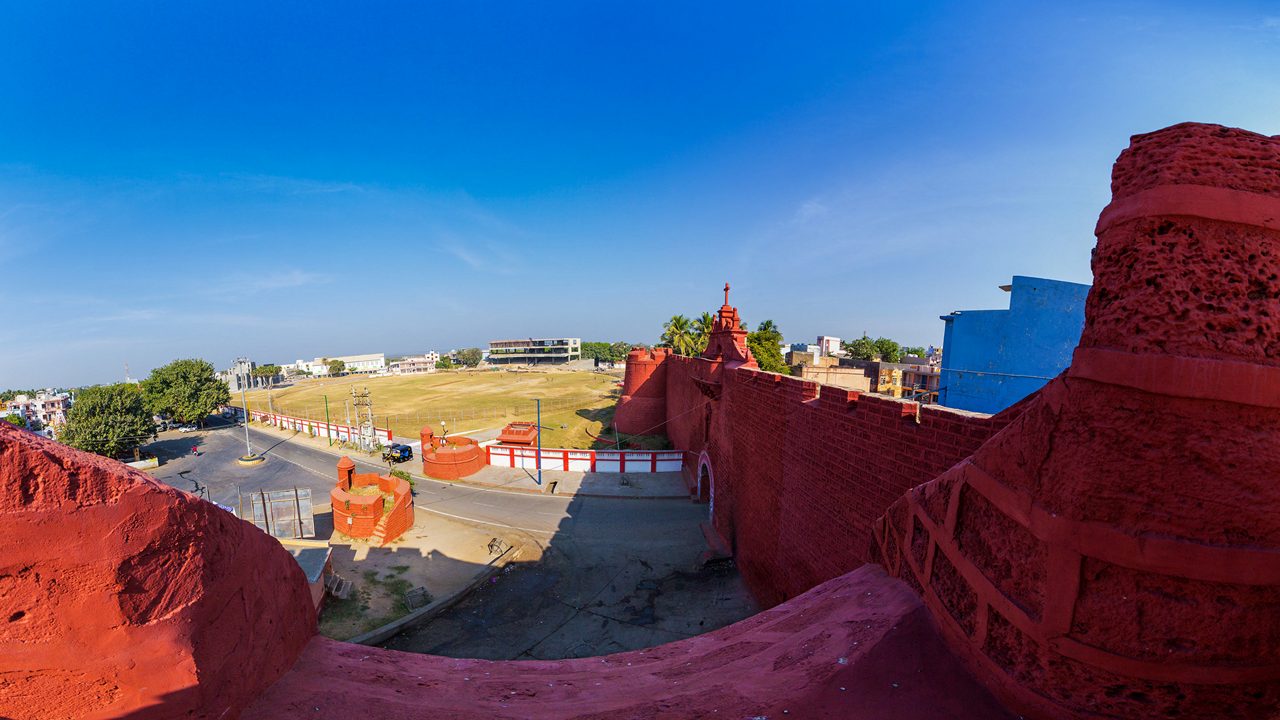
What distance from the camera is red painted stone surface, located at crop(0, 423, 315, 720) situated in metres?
1.89

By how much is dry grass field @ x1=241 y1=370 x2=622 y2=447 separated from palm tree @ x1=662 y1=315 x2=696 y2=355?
311 inches

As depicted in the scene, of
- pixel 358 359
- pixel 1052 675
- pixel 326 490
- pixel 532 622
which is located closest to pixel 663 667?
pixel 1052 675

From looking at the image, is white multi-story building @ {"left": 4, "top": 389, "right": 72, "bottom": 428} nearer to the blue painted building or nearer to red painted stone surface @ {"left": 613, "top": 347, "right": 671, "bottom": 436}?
red painted stone surface @ {"left": 613, "top": 347, "right": 671, "bottom": 436}

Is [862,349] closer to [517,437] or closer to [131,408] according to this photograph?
[517,437]

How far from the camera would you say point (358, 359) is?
493 ft

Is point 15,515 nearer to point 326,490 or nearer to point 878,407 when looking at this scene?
point 878,407

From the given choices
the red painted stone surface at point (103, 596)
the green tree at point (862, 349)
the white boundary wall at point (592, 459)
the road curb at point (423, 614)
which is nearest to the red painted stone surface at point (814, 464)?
the red painted stone surface at point (103, 596)

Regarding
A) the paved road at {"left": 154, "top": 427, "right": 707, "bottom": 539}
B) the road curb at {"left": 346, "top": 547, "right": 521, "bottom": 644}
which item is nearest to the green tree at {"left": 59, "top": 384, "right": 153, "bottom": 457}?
the paved road at {"left": 154, "top": 427, "right": 707, "bottom": 539}

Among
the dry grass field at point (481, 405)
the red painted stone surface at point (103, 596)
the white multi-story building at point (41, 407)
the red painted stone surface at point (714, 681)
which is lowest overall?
the white multi-story building at point (41, 407)

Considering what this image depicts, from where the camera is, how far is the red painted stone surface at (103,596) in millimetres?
1889

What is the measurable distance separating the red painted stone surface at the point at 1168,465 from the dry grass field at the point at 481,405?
27.7 metres

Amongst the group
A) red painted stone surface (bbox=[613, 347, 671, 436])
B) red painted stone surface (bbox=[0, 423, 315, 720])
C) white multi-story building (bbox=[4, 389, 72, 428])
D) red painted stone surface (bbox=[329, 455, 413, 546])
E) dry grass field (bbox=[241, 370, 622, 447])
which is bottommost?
white multi-story building (bbox=[4, 389, 72, 428])

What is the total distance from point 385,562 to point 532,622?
567 cm

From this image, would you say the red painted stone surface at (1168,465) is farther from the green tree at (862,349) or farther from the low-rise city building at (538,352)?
the low-rise city building at (538,352)
